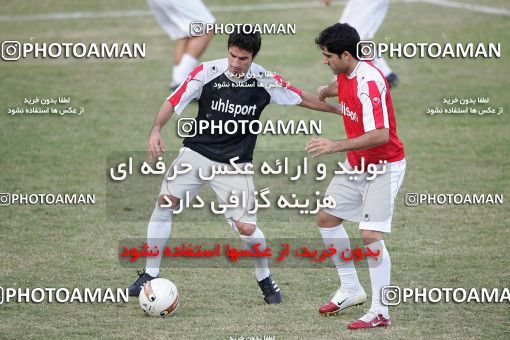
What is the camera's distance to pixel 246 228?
966 centimetres

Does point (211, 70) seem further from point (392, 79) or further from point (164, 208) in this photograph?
point (392, 79)

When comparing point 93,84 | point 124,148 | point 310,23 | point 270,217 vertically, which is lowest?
point 270,217

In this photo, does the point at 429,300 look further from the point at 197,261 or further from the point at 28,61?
→ the point at 28,61

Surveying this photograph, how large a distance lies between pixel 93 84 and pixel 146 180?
509 centimetres

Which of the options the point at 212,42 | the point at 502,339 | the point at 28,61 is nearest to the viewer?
the point at 502,339

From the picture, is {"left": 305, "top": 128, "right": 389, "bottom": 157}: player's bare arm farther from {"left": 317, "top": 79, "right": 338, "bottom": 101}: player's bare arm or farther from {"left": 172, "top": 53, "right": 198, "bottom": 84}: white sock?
{"left": 172, "top": 53, "right": 198, "bottom": 84}: white sock

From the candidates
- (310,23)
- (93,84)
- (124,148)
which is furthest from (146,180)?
(310,23)

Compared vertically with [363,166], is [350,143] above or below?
above

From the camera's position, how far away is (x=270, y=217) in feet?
41.5

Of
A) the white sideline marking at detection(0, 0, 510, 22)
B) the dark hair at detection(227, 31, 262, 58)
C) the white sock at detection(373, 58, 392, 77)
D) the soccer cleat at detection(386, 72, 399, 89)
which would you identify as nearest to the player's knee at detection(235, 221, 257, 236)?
the dark hair at detection(227, 31, 262, 58)

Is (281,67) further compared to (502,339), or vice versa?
(281,67)

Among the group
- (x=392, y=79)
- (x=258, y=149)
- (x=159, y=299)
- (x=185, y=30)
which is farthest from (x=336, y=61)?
(x=392, y=79)

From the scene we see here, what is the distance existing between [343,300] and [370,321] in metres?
0.49

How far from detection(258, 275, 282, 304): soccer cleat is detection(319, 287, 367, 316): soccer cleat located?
0.50 m
